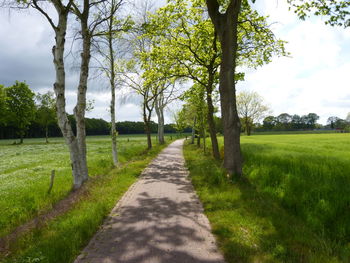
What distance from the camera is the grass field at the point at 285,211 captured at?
13.5ft

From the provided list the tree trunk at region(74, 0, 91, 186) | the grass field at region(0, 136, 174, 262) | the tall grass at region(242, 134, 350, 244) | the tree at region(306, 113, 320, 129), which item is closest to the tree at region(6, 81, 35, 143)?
the grass field at region(0, 136, 174, 262)

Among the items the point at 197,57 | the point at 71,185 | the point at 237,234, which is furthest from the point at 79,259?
the point at 197,57

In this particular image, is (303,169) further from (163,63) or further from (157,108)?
(157,108)

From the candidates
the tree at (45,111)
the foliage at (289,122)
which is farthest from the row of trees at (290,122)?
the tree at (45,111)

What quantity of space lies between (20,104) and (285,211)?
2341 inches

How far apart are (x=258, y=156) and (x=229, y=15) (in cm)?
767

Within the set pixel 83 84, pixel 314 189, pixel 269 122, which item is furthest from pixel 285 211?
pixel 269 122

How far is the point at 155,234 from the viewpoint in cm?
484

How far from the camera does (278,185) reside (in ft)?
27.9

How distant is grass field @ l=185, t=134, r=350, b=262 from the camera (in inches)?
162

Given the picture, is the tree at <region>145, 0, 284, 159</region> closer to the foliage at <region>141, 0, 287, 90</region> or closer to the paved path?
the foliage at <region>141, 0, 287, 90</region>

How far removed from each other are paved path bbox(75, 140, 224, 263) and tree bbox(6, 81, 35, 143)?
54274 mm

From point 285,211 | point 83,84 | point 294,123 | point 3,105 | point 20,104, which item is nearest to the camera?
point 285,211

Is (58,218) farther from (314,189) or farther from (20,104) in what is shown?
(20,104)
